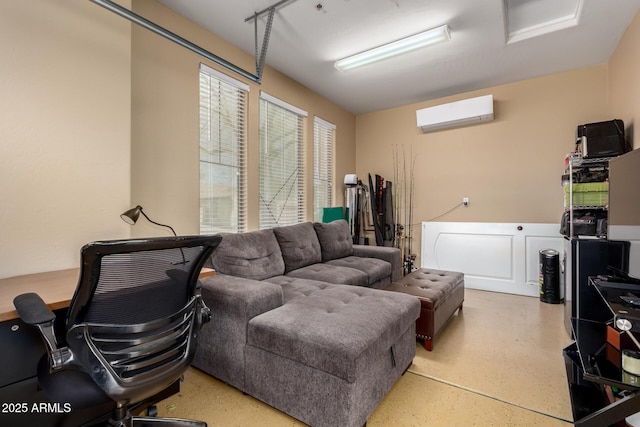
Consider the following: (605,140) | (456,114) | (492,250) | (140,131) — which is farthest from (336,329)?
(456,114)

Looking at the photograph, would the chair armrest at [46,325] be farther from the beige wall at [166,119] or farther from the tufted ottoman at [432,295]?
the tufted ottoman at [432,295]

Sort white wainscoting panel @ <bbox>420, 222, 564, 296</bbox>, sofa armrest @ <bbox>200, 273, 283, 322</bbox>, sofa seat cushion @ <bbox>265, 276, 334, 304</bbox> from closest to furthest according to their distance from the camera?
sofa armrest @ <bbox>200, 273, 283, 322</bbox>
sofa seat cushion @ <bbox>265, 276, 334, 304</bbox>
white wainscoting panel @ <bbox>420, 222, 564, 296</bbox>

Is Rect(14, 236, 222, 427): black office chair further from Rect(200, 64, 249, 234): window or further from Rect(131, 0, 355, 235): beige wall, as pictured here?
Rect(200, 64, 249, 234): window

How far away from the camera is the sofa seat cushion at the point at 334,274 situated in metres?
2.59

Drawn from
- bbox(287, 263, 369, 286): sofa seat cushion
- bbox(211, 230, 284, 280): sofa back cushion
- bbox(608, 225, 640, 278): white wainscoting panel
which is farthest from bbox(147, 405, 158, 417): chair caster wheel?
bbox(608, 225, 640, 278): white wainscoting panel

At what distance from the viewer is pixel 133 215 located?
1.83 metres

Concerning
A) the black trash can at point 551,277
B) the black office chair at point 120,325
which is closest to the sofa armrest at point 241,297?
the black office chair at point 120,325

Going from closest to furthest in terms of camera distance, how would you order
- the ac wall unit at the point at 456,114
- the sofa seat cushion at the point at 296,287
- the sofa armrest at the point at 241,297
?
1. the sofa armrest at the point at 241,297
2. the sofa seat cushion at the point at 296,287
3. the ac wall unit at the point at 456,114

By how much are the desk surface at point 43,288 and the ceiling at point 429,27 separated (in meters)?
2.19

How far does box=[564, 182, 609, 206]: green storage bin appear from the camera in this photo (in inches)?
101

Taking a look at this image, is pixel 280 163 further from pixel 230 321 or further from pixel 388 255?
pixel 230 321

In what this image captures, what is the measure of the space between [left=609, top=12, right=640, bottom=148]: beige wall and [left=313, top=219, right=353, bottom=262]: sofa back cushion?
291 centimetres

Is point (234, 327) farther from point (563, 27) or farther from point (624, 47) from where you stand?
point (624, 47)

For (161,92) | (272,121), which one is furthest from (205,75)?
(272,121)
